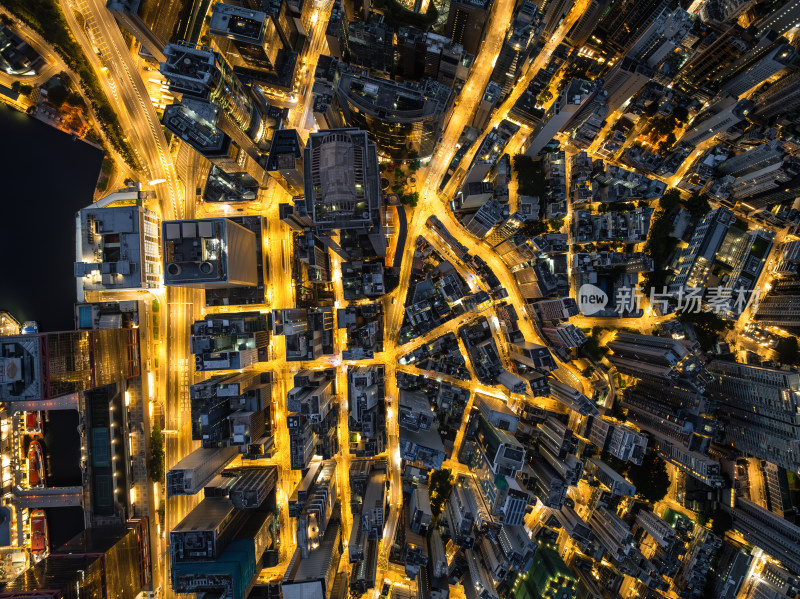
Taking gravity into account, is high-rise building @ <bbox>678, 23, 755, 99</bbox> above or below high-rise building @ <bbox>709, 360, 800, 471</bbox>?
above

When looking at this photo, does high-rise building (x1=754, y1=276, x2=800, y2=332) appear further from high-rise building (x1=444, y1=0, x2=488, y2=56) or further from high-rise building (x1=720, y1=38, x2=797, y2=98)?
high-rise building (x1=444, y1=0, x2=488, y2=56)

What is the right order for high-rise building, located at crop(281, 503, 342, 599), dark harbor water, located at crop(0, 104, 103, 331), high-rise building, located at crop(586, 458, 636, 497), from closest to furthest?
high-rise building, located at crop(281, 503, 342, 599) → high-rise building, located at crop(586, 458, 636, 497) → dark harbor water, located at crop(0, 104, 103, 331)

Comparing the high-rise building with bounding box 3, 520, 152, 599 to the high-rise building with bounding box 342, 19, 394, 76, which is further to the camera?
the high-rise building with bounding box 342, 19, 394, 76

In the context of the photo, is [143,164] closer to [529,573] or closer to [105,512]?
[105,512]

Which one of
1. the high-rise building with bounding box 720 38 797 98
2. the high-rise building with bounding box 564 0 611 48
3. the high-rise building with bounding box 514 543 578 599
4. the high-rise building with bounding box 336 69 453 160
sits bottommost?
the high-rise building with bounding box 514 543 578 599

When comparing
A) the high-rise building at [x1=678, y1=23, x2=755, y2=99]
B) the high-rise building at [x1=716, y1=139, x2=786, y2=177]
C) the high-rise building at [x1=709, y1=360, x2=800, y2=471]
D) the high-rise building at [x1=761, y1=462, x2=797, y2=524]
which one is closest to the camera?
the high-rise building at [x1=709, y1=360, x2=800, y2=471]

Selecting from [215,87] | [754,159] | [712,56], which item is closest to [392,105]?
[215,87]

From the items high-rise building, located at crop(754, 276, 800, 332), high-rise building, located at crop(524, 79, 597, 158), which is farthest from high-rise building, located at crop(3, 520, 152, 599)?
high-rise building, located at crop(754, 276, 800, 332)
